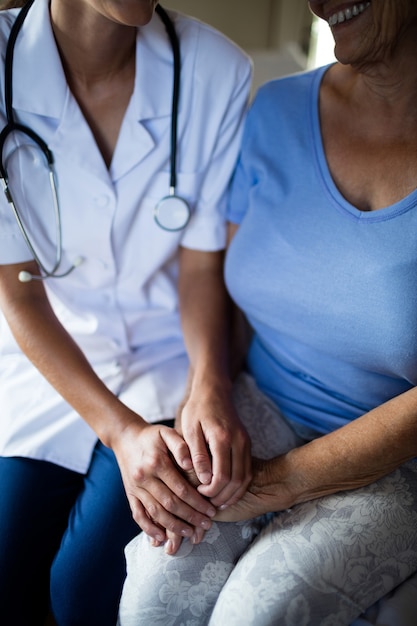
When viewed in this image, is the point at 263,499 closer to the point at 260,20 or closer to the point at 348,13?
the point at 348,13

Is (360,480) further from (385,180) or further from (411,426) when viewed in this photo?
(385,180)

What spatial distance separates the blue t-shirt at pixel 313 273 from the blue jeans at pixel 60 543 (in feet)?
1.25

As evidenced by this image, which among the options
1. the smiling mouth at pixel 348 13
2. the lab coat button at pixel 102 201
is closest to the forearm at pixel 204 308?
the lab coat button at pixel 102 201

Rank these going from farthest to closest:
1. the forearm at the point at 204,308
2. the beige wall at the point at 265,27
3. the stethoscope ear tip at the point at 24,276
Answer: the beige wall at the point at 265,27
the forearm at the point at 204,308
the stethoscope ear tip at the point at 24,276

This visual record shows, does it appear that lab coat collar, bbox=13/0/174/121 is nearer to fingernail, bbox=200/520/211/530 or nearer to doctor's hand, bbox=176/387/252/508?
doctor's hand, bbox=176/387/252/508

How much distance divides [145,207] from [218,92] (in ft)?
0.82

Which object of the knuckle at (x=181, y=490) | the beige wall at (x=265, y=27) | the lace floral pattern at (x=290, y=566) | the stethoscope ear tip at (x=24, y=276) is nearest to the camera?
the lace floral pattern at (x=290, y=566)

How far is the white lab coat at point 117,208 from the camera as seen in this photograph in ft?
3.55

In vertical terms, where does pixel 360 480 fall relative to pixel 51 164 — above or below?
below

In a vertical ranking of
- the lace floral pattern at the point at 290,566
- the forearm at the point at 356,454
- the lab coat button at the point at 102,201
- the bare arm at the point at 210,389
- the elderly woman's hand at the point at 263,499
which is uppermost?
the lab coat button at the point at 102,201

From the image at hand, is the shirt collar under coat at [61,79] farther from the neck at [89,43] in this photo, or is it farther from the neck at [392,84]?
the neck at [392,84]

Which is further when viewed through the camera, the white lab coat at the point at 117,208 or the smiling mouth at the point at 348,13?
the white lab coat at the point at 117,208

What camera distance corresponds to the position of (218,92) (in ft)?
3.83

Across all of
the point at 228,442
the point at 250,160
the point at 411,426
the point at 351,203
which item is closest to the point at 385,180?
the point at 351,203
